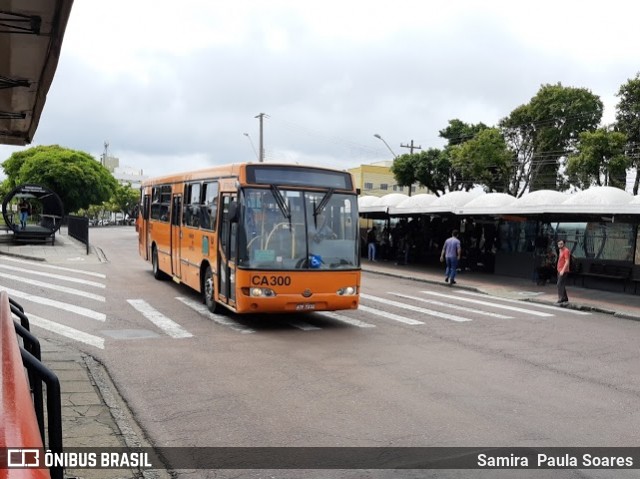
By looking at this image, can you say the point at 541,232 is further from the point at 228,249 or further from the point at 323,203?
the point at 228,249

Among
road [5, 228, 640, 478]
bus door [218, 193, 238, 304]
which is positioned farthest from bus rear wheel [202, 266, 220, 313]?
bus door [218, 193, 238, 304]

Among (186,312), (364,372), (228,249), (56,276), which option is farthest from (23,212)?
(364,372)

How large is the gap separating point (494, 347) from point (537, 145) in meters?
34.7

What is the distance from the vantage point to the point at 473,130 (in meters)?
49.0

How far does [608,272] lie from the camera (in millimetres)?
19781

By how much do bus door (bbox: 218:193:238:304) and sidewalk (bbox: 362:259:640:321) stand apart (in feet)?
32.4

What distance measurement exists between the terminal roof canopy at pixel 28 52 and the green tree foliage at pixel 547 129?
3736 cm

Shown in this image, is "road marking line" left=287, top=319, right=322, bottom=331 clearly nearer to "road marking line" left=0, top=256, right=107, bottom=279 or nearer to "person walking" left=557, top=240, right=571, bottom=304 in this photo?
"person walking" left=557, top=240, right=571, bottom=304

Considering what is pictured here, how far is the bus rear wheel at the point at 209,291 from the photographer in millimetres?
12656

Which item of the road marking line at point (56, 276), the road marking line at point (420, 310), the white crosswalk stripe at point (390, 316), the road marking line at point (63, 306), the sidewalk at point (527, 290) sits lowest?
the sidewalk at point (527, 290)

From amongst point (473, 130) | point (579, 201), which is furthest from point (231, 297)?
point (473, 130)

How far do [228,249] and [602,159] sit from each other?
30.0 m

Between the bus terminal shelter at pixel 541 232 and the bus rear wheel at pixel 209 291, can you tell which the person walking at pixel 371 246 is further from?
the bus rear wheel at pixel 209 291

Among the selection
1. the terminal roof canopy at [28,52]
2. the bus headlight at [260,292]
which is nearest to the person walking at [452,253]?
the bus headlight at [260,292]
